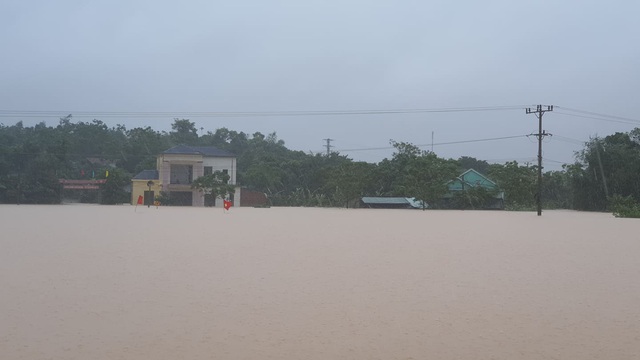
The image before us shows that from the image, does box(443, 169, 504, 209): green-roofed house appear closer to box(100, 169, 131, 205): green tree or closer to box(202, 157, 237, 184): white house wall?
box(202, 157, 237, 184): white house wall

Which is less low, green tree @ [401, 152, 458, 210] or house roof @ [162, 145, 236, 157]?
house roof @ [162, 145, 236, 157]

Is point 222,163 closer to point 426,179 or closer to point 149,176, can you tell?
point 149,176

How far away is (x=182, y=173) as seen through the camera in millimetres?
47000

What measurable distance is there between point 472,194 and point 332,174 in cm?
986

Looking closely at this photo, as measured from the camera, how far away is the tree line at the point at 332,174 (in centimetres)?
3900

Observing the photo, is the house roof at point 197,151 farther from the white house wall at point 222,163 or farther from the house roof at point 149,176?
the house roof at point 149,176

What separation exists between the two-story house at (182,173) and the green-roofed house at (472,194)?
16432mm

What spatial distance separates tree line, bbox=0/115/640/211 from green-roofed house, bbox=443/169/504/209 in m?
0.10

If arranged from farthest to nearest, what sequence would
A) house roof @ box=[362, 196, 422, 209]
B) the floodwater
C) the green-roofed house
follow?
house roof @ box=[362, 196, 422, 209]
the green-roofed house
the floodwater

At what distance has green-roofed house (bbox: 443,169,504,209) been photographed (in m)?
40.6

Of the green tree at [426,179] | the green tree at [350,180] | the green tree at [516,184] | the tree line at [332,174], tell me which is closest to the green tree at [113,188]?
the tree line at [332,174]

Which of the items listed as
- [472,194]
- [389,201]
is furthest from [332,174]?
[472,194]

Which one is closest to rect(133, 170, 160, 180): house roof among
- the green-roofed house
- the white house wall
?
the white house wall

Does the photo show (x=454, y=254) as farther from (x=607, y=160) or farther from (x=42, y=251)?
(x=607, y=160)
